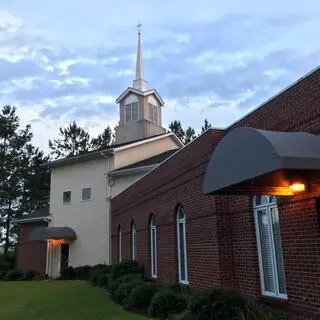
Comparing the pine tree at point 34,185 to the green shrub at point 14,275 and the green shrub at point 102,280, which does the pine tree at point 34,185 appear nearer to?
the green shrub at point 14,275

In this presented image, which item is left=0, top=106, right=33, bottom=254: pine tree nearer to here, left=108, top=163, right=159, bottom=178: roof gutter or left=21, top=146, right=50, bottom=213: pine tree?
left=21, top=146, right=50, bottom=213: pine tree

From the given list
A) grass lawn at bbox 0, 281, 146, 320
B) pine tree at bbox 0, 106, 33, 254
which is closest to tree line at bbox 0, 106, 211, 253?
pine tree at bbox 0, 106, 33, 254

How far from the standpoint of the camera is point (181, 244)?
14156mm

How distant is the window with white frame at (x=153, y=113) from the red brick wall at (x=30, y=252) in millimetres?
12469

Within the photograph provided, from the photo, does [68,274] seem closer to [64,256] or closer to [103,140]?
[64,256]

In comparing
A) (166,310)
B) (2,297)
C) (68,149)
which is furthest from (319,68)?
(68,149)

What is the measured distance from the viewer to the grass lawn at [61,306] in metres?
12.2

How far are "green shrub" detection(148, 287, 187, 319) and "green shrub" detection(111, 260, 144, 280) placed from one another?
7012 millimetres

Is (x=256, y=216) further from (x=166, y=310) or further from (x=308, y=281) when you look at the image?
(x=166, y=310)

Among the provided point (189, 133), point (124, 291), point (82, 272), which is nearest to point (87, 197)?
point (82, 272)

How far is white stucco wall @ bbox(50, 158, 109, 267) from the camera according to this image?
94.7ft

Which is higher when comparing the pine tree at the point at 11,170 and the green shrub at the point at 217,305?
the pine tree at the point at 11,170

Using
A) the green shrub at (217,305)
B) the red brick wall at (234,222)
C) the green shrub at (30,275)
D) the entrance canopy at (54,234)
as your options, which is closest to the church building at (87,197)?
the entrance canopy at (54,234)

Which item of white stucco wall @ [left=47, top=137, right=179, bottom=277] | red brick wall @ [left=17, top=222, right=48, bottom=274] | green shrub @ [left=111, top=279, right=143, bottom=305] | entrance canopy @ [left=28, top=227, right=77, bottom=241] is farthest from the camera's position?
red brick wall @ [left=17, top=222, right=48, bottom=274]
